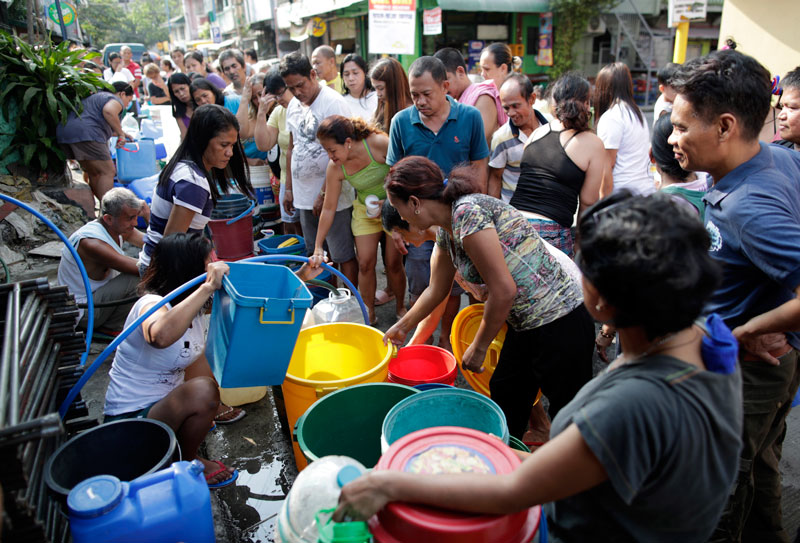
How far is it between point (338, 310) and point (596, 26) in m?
17.9

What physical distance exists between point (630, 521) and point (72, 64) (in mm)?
7611

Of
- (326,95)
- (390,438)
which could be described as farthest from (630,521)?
(326,95)

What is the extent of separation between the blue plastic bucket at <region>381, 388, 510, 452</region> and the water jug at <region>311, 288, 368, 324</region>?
1445 millimetres

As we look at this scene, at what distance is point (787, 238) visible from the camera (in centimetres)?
149

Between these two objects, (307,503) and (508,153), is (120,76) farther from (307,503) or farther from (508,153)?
(307,503)

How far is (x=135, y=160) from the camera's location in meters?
6.86

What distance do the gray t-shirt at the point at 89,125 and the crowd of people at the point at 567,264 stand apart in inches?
98.1

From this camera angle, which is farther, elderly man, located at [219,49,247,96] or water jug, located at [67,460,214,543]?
elderly man, located at [219,49,247,96]

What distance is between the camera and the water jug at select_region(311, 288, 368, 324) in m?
3.26

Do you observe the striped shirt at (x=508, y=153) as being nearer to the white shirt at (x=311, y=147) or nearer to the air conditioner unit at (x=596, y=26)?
the white shirt at (x=311, y=147)

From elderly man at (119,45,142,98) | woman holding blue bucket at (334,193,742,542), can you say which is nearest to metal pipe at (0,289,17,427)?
woman holding blue bucket at (334,193,742,542)

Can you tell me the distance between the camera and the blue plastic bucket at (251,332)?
2.01 metres

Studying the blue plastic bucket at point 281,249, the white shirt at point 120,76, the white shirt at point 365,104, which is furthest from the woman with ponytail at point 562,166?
the white shirt at point 120,76

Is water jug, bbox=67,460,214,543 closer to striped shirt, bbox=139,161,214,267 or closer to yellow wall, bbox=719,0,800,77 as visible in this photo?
striped shirt, bbox=139,161,214,267
